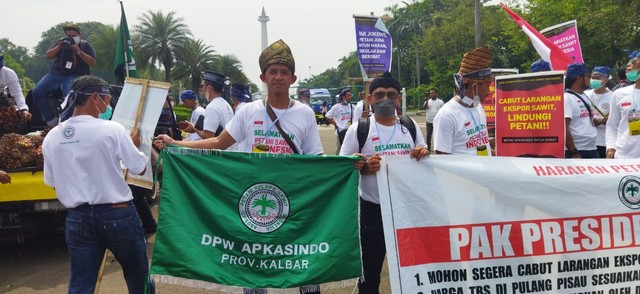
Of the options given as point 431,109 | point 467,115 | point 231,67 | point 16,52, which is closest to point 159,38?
point 231,67

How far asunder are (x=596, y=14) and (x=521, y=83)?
2000 cm

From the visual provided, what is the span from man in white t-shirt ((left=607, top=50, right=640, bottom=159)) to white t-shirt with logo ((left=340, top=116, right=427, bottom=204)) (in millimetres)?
2484

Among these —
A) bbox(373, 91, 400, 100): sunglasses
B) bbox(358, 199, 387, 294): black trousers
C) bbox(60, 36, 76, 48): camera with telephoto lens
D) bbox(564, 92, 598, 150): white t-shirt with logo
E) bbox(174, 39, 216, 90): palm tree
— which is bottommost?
bbox(358, 199, 387, 294): black trousers

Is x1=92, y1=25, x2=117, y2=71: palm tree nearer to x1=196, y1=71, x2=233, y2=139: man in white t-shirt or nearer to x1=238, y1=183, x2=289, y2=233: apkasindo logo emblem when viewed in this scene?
x1=196, y1=71, x2=233, y2=139: man in white t-shirt

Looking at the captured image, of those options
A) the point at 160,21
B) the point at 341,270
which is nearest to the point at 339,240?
the point at 341,270

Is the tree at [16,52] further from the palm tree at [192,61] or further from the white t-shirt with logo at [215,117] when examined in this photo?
the white t-shirt with logo at [215,117]

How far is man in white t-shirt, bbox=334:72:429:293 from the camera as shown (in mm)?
3805

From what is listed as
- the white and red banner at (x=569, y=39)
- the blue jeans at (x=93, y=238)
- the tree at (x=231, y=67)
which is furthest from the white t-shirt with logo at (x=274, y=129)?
the tree at (x=231, y=67)

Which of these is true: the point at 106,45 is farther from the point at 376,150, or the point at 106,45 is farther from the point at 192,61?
the point at 376,150

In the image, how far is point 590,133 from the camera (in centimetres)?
620

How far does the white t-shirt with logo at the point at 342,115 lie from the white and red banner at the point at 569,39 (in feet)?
18.1

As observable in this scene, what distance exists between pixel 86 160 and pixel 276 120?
4.08 feet

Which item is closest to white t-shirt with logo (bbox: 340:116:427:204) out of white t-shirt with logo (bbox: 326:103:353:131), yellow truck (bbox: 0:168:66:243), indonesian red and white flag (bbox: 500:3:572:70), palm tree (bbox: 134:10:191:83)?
indonesian red and white flag (bbox: 500:3:572:70)

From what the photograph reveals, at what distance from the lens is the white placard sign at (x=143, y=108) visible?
398 centimetres
